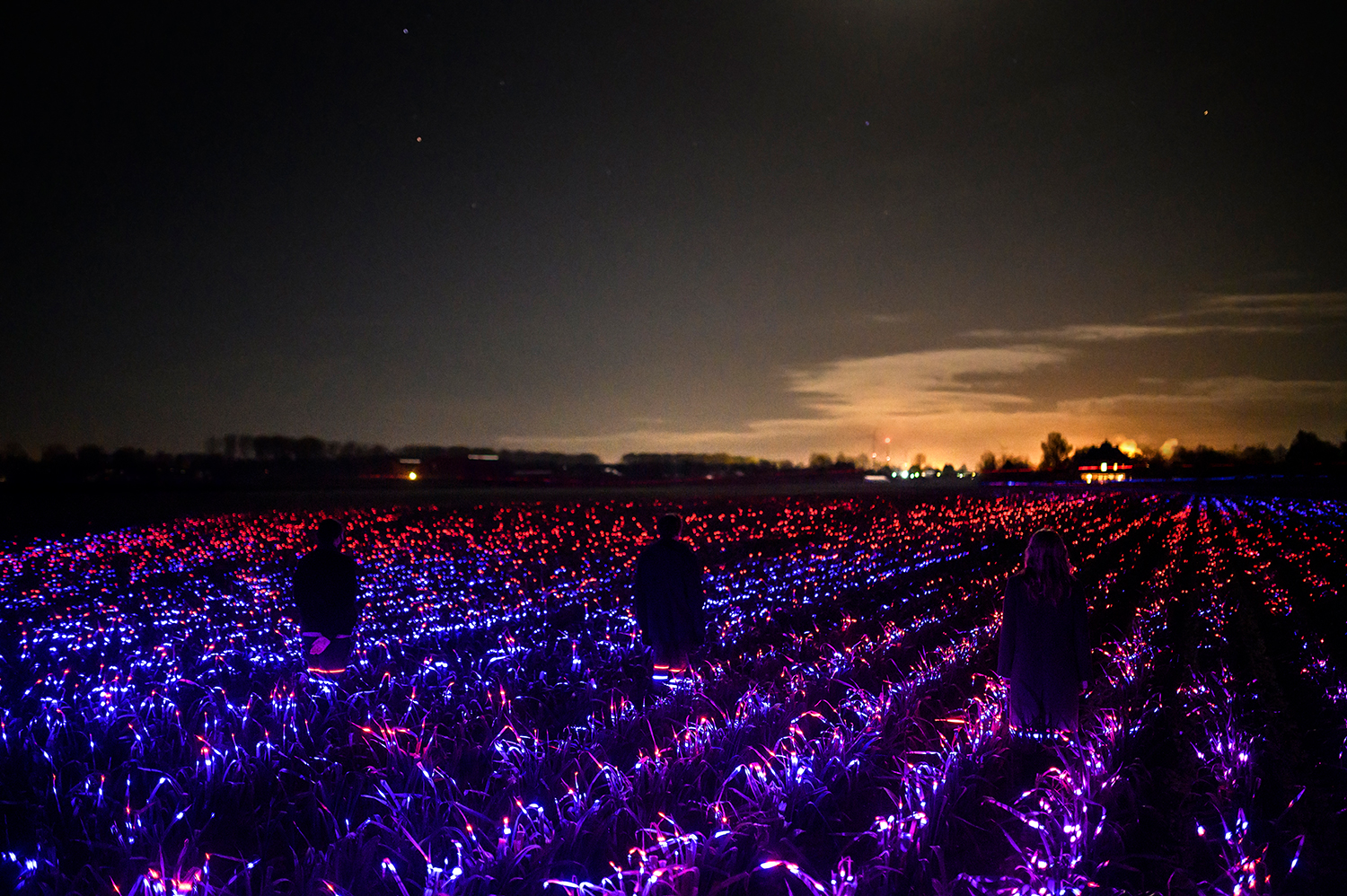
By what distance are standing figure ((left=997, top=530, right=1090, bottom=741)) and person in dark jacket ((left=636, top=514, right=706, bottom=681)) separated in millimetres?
2737

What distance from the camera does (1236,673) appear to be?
28.3 ft

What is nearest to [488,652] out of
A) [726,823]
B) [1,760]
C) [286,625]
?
[286,625]

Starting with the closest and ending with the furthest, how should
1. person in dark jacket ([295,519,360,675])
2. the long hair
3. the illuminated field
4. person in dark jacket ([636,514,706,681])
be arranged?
the illuminated field
the long hair
person in dark jacket ([295,519,360,675])
person in dark jacket ([636,514,706,681])

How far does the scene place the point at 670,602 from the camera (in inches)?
318

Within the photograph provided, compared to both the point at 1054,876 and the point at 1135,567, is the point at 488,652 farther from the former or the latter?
the point at 1135,567

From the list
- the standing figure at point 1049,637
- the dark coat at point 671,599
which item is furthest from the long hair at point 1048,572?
the dark coat at point 671,599

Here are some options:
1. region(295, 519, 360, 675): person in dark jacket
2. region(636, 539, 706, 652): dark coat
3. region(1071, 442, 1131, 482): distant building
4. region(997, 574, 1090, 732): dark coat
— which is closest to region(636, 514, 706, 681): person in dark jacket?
region(636, 539, 706, 652): dark coat

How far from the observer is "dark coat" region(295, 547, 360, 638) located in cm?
745

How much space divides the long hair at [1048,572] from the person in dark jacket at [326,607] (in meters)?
4.90

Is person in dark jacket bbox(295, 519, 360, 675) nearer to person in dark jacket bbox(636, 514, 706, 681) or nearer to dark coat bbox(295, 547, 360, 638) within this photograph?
dark coat bbox(295, 547, 360, 638)

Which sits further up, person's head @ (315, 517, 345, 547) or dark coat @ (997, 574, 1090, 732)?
person's head @ (315, 517, 345, 547)

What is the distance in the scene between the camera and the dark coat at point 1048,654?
6.02 metres

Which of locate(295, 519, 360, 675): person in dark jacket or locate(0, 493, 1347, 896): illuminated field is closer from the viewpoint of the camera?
locate(0, 493, 1347, 896): illuminated field

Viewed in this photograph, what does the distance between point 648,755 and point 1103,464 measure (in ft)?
464
